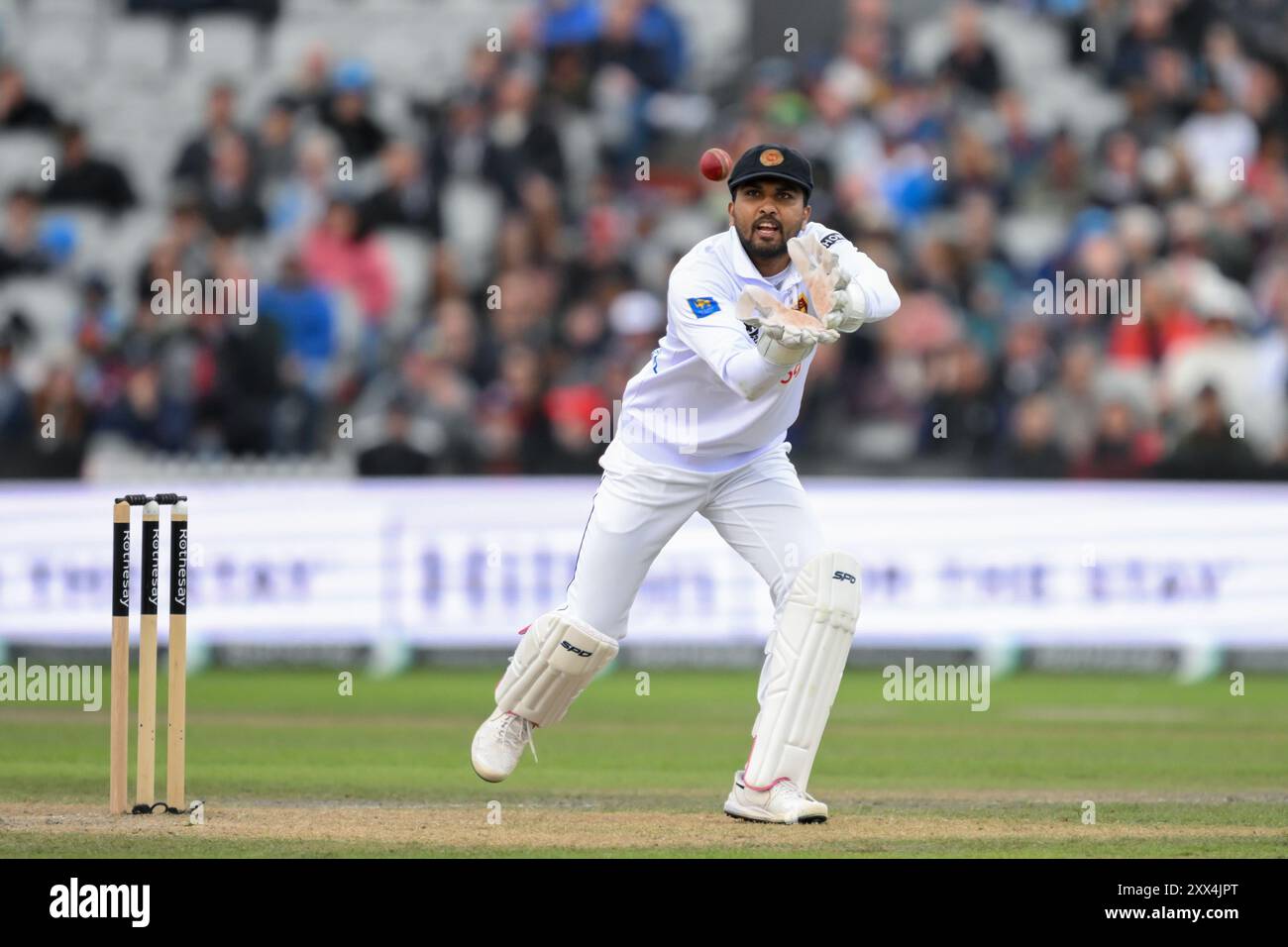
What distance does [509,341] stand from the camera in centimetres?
1762

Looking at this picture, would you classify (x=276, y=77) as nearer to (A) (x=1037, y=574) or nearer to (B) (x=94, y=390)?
(B) (x=94, y=390)

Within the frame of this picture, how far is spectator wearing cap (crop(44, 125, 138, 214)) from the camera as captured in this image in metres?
19.8

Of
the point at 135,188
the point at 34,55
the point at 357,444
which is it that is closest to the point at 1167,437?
the point at 357,444

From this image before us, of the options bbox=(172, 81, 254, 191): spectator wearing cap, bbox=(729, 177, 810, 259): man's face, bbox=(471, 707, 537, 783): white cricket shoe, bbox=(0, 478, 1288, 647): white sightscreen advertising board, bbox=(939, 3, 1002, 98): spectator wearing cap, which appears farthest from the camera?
bbox=(939, 3, 1002, 98): spectator wearing cap

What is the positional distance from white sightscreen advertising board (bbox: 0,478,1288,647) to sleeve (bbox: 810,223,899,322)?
7.75m

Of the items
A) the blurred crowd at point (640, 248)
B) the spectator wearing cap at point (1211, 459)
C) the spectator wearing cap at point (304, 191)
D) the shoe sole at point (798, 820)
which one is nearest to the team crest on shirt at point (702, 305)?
the shoe sole at point (798, 820)

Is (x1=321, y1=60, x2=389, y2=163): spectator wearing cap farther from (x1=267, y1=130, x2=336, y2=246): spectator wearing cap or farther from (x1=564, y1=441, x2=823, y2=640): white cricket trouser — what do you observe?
(x1=564, y1=441, x2=823, y2=640): white cricket trouser

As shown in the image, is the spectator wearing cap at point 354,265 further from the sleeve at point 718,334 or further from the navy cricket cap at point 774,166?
the navy cricket cap at point 774,166

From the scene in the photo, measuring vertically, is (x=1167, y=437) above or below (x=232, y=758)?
above

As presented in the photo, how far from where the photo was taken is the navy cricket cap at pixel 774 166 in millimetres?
8273

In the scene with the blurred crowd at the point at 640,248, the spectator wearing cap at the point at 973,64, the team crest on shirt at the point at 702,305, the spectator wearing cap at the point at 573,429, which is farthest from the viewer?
the spectator wearing cap at the point at 973,64

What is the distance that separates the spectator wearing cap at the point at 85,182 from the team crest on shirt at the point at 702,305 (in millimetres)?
12714

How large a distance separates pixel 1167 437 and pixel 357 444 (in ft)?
21.3

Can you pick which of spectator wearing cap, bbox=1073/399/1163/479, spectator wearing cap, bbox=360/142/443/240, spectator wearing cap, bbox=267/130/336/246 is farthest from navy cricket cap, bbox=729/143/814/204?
spectator wearing cap, bbox=267/130/336/246
